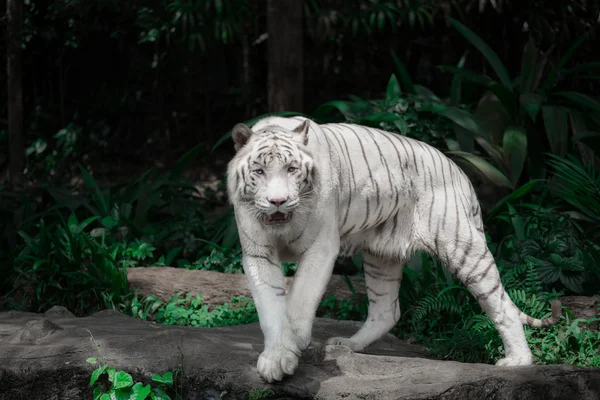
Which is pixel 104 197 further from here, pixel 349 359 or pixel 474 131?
pixel 349 359

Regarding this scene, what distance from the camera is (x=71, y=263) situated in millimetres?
4984

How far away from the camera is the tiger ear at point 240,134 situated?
3271 millimetres

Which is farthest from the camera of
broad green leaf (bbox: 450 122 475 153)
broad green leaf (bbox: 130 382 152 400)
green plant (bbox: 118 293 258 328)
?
broad green leaf (bbox: 450 122 475 153)

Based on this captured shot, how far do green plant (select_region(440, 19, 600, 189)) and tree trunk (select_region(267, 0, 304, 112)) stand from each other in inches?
48.1

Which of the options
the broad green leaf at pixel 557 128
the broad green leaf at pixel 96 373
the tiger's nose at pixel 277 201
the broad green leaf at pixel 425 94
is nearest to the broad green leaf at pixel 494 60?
the broad green leaf at pixel 557 128

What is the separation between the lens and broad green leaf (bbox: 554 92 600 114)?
233 inches

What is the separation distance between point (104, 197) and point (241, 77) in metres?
4.78

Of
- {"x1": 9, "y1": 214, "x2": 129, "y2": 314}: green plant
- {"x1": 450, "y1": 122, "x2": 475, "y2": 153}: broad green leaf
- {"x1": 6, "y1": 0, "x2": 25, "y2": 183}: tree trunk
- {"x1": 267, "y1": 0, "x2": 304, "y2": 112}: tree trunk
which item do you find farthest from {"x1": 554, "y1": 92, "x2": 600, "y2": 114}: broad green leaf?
{"x1": 6, "y1": 0, "x2": 25, "y2": 183}: tree trunk

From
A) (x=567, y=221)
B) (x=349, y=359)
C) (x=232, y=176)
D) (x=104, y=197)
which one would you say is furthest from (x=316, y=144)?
(x=104, y=197)

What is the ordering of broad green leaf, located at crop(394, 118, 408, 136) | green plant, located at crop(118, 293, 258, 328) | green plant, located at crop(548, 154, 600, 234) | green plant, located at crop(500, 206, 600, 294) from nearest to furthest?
green plant, located at crop(500, 206, 600, 294) → green plant, located at crop(118, 293, 258, 328) → green plant, located at crop(548, 154, 600, 234) → broad green leaf, located at crop(394, 118, 408, 136)

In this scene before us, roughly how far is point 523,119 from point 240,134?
3.48 metres

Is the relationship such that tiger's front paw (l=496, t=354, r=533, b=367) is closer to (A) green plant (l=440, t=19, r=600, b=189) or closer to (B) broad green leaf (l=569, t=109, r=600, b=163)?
(A) green plant (l=440, t=19, r=600, b=189)

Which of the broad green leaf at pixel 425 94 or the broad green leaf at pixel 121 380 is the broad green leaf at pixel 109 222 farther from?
the broad green leaf at pixel 121 380

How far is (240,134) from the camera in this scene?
130 inches
